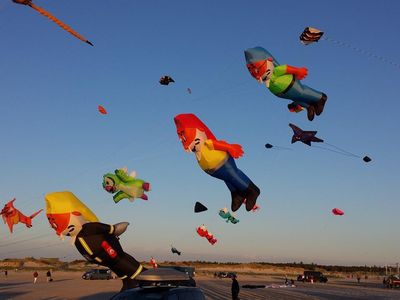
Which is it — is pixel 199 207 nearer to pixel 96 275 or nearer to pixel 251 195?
pixel 251 195

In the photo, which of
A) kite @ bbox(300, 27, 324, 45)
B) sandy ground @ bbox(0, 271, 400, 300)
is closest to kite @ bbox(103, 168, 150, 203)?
kite @ bbox(300, 27, 324, 45)

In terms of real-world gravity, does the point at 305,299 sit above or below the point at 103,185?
below

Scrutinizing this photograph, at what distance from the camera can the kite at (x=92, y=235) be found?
16.8 metres

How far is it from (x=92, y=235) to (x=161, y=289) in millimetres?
7347

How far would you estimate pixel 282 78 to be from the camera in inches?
706

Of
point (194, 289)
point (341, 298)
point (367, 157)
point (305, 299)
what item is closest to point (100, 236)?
point (194, 289)

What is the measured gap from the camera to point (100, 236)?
1703 centimetres

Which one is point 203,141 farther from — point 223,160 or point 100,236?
point 100,236

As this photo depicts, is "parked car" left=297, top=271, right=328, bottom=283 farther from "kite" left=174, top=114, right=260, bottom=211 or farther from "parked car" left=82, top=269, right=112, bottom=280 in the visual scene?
"kite" left=174, top=114, right=260, bottom=211

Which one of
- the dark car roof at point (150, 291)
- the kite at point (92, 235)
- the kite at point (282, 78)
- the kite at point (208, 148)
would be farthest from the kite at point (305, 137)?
the dark car roof at point (150, 291)

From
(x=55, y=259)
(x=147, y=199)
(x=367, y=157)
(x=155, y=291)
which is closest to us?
(x=155, y=291)

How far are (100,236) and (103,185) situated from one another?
4.34 meters

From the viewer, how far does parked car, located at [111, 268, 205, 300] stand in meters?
9.98

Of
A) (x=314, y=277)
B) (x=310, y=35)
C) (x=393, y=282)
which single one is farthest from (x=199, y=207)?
(x=314, y=277)
